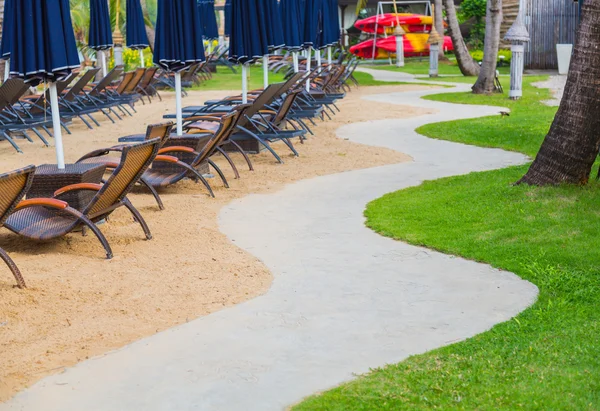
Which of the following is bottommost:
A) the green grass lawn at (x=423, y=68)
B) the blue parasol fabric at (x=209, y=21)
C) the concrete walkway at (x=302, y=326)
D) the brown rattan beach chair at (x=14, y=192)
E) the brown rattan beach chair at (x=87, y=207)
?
the green grass lawn at (x=423, y=68)

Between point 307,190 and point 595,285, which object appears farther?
point 307,190

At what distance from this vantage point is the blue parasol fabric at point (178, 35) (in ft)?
32.4

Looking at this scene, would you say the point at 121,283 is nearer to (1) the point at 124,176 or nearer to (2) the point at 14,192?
(2) the point at 14,192

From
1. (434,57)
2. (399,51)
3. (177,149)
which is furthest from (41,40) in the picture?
(399,51)

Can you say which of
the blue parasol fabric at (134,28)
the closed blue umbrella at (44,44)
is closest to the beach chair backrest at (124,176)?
the closed blue umbrella at (44,44)

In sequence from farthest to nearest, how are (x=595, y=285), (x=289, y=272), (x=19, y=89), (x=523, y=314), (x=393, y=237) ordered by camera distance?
1. (x=19, y=89)
2. (x=393, y=237)
3. (x=289, y=272)
4. (x=595, y=285)
5. (x=523, y=314)

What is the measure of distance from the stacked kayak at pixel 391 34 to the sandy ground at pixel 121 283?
85.8ft

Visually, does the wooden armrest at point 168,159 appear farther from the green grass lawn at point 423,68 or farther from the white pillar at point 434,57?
the white pillar at point 434,57

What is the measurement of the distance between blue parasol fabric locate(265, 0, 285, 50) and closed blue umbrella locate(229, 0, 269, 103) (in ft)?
1.81

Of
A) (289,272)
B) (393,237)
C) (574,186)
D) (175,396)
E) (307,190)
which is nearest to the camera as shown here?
(175,396)

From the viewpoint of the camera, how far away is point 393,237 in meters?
6.71

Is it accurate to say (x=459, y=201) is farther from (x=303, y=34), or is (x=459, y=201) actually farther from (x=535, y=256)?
(x=303, y=34)

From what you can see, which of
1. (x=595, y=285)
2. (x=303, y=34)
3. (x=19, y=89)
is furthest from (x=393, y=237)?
(x=303, y=34)

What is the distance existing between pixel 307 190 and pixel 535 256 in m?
3.28
